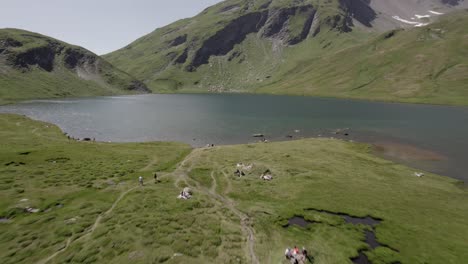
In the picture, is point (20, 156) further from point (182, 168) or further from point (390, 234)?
point (390, 234)

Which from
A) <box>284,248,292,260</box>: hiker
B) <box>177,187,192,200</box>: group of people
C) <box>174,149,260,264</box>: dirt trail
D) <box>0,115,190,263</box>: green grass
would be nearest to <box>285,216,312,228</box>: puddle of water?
<box>174,149,260,264</box>: dirt trail

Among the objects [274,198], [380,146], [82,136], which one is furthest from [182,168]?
[380,146]

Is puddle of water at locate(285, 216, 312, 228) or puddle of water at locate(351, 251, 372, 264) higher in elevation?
puddle of water at locate(285, 216, 312, 228)

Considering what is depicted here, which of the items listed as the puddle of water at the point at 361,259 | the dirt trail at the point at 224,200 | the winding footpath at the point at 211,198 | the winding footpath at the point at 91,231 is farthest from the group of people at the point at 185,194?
the puddle of water at the point at 361,259

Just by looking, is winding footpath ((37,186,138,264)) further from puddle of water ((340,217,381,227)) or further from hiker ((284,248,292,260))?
puddle of water ((340,217,381,227))

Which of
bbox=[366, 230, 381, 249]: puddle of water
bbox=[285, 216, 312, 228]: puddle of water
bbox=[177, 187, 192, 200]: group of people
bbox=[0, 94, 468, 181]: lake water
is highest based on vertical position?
bbox=[0, 94, 468, 181]: lake water

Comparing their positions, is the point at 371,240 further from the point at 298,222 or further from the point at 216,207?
the point at 216,207

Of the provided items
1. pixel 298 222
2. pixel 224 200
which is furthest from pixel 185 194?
pixel 298 222

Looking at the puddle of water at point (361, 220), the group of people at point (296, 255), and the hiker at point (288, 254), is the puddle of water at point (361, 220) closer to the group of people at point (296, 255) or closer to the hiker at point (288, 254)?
the group of people at point (296, 255)
